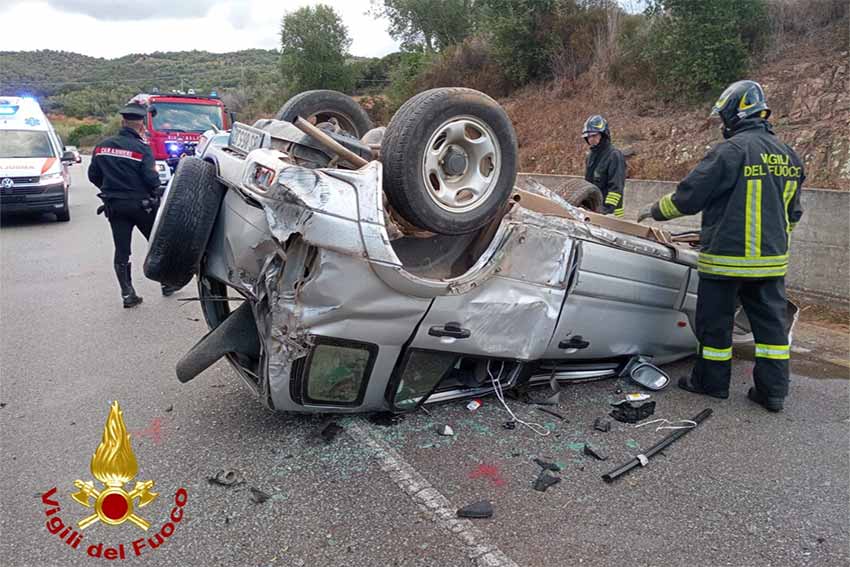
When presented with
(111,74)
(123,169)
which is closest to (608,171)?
(123,169)

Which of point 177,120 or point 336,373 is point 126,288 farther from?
point 177,120

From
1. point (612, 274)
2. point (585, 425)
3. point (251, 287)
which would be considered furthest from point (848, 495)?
point (251, 287)

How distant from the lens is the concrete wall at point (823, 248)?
5574 mm

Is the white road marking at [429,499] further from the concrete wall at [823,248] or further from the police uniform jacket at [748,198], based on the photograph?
the concrete wall at [823,248]

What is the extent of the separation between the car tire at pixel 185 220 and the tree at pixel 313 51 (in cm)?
2647

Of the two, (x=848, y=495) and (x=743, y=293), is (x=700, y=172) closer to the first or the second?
(x=743, y=293)

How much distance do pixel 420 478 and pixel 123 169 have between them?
4.37 meters

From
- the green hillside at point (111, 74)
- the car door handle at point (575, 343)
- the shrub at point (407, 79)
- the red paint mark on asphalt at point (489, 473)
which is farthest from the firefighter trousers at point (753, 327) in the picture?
the green hillside at point (111, 74)

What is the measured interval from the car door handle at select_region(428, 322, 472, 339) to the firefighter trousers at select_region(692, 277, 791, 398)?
5.50ft

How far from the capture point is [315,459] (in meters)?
2.88

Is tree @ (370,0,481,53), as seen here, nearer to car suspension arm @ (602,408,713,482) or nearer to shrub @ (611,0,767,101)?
shrub @ (611,0,767,101)

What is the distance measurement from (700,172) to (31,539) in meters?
3.75

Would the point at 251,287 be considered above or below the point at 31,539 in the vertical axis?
above

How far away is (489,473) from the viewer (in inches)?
110
